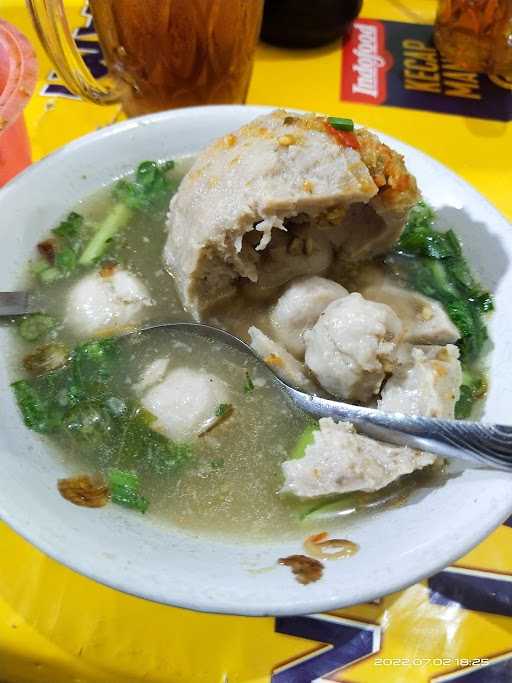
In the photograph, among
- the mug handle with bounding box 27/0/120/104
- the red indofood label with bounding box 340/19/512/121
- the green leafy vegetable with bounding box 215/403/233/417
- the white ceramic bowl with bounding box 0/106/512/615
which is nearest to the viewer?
the white ceramic bowl with bounding box 0/106/512/615

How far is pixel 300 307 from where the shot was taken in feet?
4.61

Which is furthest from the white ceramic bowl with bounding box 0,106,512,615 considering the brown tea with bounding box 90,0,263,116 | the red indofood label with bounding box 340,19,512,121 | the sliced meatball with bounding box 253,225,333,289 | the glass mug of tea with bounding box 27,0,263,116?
the red indofood label with bounding box 340,19,512,121

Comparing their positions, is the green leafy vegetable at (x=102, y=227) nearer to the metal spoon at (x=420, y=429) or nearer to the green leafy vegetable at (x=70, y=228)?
the green leafy vegetable at (x=70, y=228)

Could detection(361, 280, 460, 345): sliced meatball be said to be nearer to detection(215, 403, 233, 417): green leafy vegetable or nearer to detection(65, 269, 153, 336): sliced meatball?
detection(215, 403, 233, 417): green leafy vegetable

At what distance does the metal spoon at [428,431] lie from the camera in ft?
3.67

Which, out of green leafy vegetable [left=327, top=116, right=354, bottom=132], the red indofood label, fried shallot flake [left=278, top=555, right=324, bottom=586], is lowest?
fried shallot flake [left=278, top=555, right=324, bottom=586]

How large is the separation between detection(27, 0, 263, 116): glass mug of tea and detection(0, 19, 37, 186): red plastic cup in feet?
0.32

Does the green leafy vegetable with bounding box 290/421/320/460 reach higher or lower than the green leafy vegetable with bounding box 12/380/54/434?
lower

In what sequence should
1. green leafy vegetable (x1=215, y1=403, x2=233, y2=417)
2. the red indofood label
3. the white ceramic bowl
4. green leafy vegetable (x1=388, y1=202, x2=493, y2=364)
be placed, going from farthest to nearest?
the red indofood label < green leafy vegetable (x1=388, y1=202, x2=493, y2=364) < green leafy vegetable (x1=215, y1=403, x2=233, y2=417) < the white ceramic bowl

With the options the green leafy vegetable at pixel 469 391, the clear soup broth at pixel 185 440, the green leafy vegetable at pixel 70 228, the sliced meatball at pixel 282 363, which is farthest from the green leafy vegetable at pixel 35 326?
the green leafy vegetable at pixel 469 391

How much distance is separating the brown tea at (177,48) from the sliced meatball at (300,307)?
0.97 m

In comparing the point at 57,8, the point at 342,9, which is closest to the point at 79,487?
the point at 57,8

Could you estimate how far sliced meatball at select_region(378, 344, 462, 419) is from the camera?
121cm

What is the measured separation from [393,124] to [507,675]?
6.05 ft
